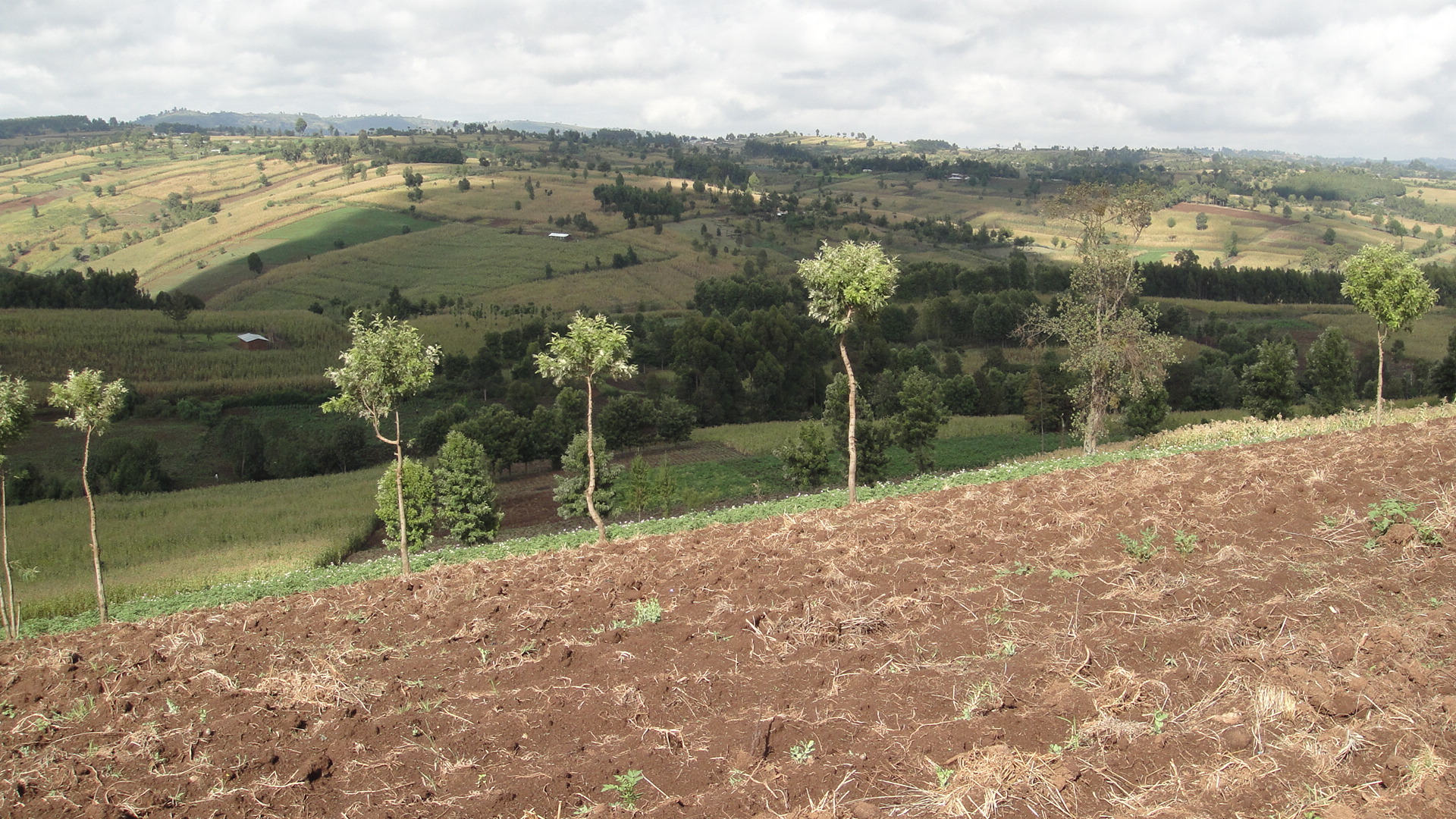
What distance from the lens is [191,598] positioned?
22.8 m

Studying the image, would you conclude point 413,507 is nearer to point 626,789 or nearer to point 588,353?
point 588,353

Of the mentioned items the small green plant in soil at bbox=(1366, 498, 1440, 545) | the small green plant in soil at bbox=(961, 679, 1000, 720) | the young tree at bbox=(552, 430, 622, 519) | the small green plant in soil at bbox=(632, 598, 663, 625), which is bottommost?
the young tree at bbox=(552, 430, 622, 519)

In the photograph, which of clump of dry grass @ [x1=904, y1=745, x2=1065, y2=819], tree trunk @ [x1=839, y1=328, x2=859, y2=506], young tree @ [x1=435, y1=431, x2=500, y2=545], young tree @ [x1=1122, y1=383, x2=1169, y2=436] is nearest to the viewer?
clump of dry grass @ [x1=904, y1=745, x2=1065, y2=819]

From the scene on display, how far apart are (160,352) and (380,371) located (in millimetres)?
92635

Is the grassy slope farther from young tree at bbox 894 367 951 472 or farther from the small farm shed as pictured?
the small farm shed

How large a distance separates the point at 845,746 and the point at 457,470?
3849cm

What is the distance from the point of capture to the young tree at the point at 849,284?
2173 cm

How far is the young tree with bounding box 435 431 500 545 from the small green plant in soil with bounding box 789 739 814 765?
121 ft

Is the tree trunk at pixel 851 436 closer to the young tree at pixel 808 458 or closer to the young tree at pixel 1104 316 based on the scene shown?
the young tree at pixel 1104 316

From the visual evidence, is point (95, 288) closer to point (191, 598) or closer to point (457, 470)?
point (457, 470)

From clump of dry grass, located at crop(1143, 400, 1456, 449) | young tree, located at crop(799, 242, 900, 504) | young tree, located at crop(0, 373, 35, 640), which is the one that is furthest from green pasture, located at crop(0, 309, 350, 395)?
clump of dry grass, located at crop(1143, 400, 1456, 449)

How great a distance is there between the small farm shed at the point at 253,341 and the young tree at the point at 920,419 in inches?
3230

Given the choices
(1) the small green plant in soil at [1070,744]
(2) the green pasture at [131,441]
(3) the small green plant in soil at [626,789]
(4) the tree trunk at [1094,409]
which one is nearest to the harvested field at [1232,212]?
(4) the tree trunk at [1094,409]

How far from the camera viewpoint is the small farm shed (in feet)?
328
